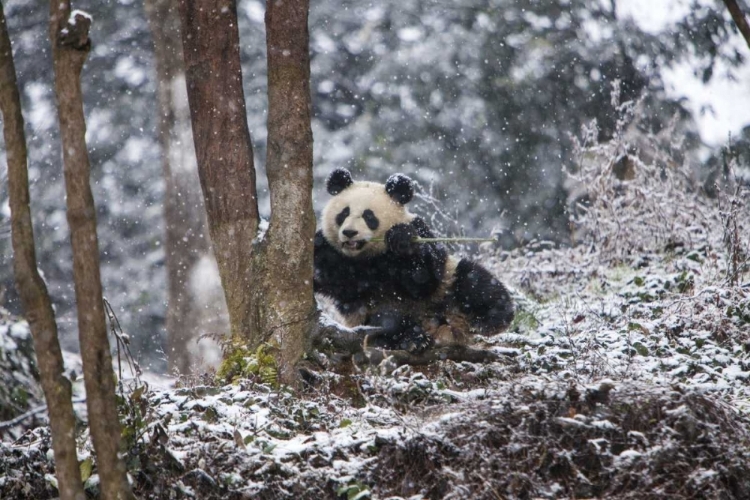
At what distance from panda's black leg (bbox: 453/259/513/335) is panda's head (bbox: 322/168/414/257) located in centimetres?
65

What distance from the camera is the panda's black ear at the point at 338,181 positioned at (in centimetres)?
648

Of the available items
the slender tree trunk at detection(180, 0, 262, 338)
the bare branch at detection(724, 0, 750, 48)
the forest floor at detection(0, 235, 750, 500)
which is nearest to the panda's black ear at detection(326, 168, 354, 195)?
the slender tree trunk at detection(180, 0, 262, 338)

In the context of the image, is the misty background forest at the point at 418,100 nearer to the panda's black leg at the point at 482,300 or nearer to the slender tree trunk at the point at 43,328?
the panda's black leg at the point at 482,300

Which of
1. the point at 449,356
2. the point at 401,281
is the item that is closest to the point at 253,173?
the point at 401,281

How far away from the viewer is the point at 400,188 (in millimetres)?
6320

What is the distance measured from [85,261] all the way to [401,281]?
10.9 feet

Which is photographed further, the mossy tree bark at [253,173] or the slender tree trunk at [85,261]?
the mossy tree bark at [253,173]

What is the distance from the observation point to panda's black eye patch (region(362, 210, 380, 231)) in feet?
20.2

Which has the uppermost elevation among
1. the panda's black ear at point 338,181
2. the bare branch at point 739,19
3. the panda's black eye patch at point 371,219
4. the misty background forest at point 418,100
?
the misty background forest at point 418,100

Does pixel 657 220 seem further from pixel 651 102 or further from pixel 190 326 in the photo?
pixel 190 326

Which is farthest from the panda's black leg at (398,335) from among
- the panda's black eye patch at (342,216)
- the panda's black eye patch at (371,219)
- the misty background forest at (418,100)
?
the misty background forest at (418,100)

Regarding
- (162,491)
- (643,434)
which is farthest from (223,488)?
(643,434)

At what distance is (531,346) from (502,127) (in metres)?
8.01

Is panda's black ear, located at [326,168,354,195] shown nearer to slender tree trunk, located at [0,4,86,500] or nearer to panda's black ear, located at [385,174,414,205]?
A: panda's black ear, located at [385,174,414,205]
